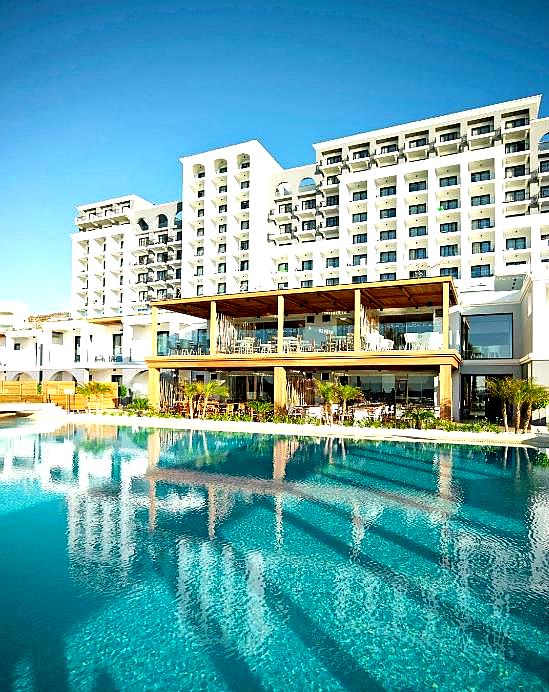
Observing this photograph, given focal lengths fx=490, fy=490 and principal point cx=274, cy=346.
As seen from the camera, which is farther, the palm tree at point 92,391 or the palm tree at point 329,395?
the palm tree at point 92,391

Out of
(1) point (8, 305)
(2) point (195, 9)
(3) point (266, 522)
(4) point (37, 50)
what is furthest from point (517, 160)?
(1) point (8, 305)

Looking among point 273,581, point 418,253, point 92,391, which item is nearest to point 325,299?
point 92,391

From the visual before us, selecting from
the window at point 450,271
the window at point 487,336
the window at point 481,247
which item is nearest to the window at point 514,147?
the window at point 481,247

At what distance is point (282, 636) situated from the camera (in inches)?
194

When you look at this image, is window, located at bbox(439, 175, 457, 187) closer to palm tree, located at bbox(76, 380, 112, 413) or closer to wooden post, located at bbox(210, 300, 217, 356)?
wooden post, located at bbox(210, 300, 217, 356)

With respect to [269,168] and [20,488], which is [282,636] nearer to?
[20,488]

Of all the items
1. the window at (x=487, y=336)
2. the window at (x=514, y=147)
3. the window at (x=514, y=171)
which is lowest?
the window at (x=487, y=336)

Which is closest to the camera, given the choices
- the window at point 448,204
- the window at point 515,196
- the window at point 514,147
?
the window at point 515,196

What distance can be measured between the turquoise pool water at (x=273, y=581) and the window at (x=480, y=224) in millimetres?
33305

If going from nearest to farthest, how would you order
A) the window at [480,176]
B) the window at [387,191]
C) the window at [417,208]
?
the window at [480,176] → the window at [417,208] → the window at [387,191]

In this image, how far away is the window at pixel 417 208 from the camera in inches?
1726

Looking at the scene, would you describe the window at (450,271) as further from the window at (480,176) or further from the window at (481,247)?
the window at (480,176)

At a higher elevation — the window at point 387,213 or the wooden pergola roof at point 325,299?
the window at point 387,213

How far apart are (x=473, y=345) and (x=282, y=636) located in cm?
2608
